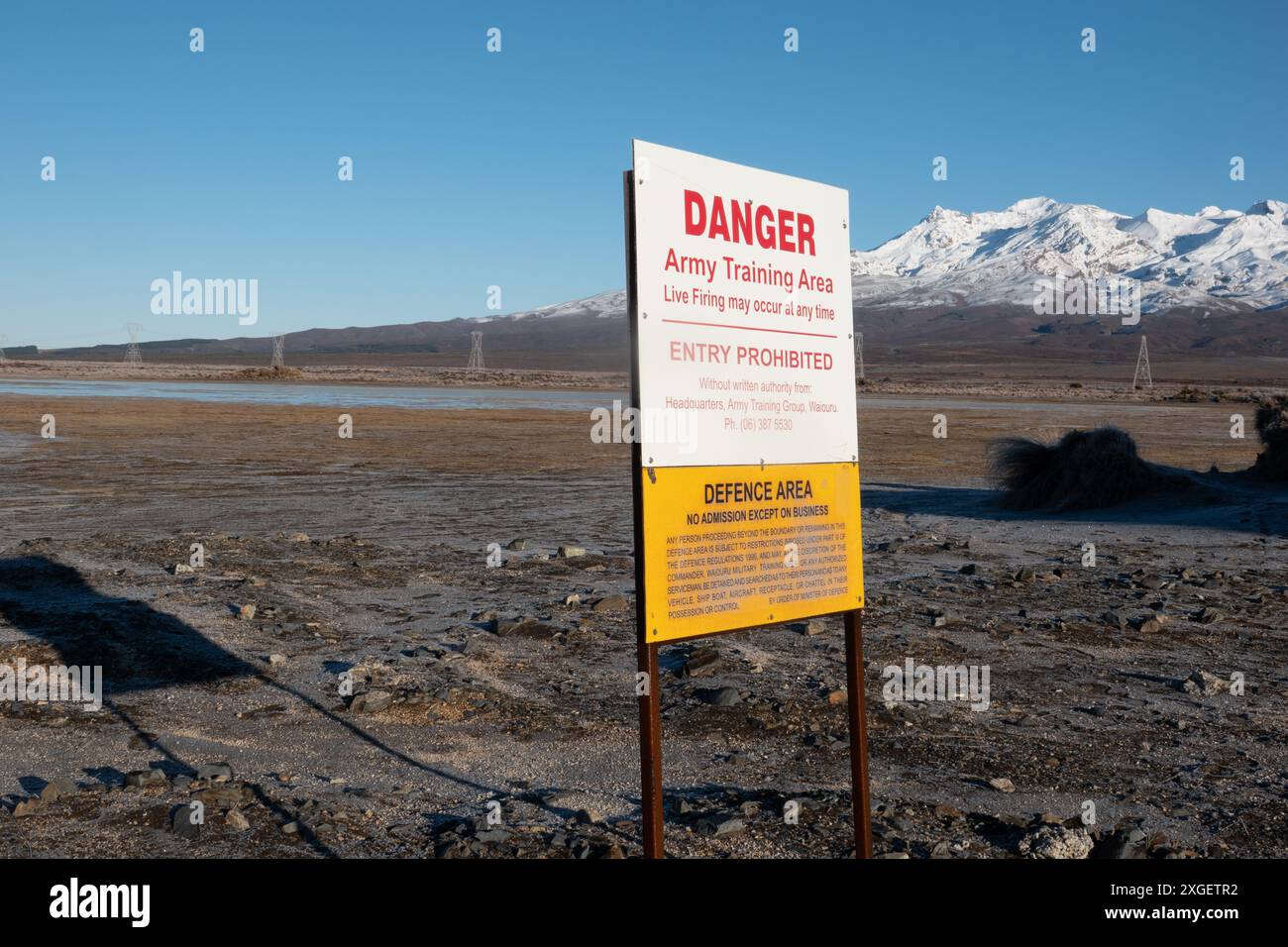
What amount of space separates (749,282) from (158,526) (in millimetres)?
11581

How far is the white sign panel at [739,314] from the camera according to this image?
4043 mm

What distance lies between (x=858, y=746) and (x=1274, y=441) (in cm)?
1513

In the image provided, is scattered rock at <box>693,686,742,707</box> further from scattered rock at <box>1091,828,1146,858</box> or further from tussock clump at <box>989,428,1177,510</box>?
tussock clump at <box>989,428,1177,510</box>

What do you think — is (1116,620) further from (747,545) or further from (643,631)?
(643,631)

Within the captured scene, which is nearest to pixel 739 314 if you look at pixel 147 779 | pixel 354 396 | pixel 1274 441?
pixel 147 779

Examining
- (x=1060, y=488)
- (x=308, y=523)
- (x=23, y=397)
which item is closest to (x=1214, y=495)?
(x=1060, y=488)

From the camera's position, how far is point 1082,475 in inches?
648

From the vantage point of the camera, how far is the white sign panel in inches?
159

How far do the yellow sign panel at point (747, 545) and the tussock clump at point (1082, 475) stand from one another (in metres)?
12.3

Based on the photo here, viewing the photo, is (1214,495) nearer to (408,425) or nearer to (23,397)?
(408,425)

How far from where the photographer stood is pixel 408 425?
35062 mm

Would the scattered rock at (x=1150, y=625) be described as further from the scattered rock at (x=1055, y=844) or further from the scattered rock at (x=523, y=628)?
the scattered rock at (x=1055, y=844)
